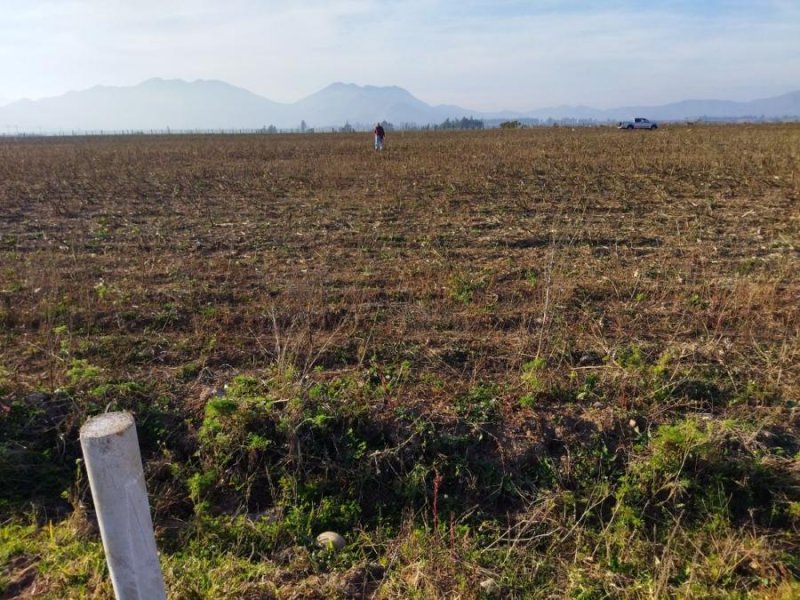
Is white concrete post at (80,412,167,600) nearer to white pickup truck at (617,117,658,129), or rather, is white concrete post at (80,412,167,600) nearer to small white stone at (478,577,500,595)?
small white stone at (478,577,500,595)

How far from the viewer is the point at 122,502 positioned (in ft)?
6.79

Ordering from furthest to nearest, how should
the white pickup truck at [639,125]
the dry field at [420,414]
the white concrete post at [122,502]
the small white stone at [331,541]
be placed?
the white pickup truck at [639,125], the small white stone at [331,541], the dry field at [420,414], the white concrete post at [122,502]

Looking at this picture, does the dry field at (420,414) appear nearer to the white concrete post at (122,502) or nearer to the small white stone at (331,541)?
the small white stone at (331,541)

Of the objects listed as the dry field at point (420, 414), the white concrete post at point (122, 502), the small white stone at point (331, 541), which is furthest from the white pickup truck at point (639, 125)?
the white concrete post at point (122, 502)

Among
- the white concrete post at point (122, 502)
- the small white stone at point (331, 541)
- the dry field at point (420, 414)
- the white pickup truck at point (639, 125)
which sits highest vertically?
the white pickup truck at point (639, 125)

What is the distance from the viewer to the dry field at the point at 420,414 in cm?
321

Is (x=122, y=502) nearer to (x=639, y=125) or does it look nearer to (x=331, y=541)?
(x=331, y=541)

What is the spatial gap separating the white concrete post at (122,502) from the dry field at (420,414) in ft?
2.75

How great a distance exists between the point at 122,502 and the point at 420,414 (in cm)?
247

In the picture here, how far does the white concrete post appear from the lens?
1987 millimetres

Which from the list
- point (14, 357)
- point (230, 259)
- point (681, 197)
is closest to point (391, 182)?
point (681, 197)

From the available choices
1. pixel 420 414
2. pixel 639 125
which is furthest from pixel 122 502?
pixel 639 125

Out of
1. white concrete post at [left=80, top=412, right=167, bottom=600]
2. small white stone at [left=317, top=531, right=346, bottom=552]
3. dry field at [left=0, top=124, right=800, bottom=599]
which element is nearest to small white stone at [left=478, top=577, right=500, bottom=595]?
dry field at [left=0, top=124, right=800, bottom=599]

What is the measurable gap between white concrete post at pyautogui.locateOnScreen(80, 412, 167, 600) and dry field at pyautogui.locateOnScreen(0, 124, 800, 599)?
0.84 m
